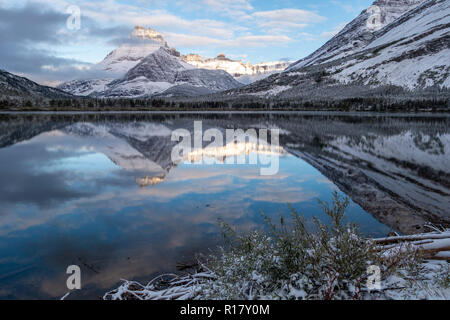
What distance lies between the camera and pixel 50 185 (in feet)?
56.6

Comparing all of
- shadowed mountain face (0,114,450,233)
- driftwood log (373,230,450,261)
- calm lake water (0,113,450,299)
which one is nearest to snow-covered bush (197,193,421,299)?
driftwood log (373,230,450,261)

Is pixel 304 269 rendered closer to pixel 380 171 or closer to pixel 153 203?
pixel 153 203

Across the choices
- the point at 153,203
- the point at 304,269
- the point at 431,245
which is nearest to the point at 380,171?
the point at 431,245

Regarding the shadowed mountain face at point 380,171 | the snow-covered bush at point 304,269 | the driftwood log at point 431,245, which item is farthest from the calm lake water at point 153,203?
the snow-covered bush at point 304,269

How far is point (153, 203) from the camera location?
551 inches

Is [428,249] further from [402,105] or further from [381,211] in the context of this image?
[402,105]

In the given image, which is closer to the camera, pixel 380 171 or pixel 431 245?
pixel 431 245

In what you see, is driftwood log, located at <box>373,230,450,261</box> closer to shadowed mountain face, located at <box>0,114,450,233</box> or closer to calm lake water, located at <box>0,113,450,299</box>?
shadowed mountain face, located at <box>0,114,450,233</box>

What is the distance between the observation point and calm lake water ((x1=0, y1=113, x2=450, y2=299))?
8586mm

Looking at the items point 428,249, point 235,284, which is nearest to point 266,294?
point 235,284

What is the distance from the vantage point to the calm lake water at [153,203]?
8586mm

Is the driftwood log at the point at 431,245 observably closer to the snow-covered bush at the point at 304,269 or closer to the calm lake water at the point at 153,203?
the snow-covered bush at the point at 304,269

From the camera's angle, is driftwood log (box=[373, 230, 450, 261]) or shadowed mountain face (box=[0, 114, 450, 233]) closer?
driftwood log (box=[373, 230, 450, 261])

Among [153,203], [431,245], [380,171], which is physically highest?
[431,245]
